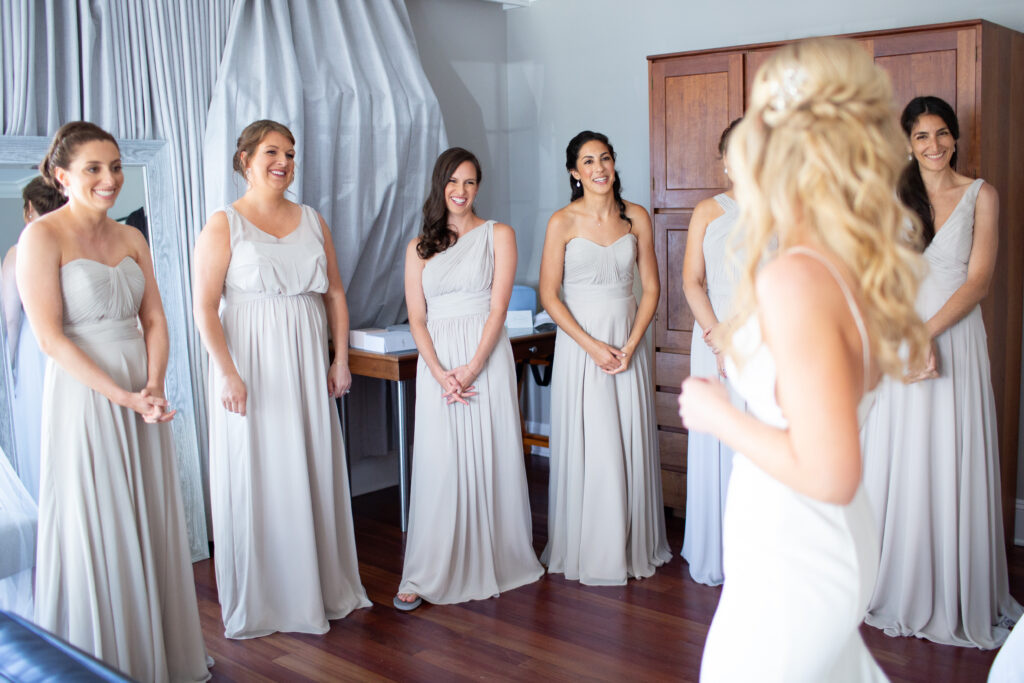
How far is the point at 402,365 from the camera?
13.9ft

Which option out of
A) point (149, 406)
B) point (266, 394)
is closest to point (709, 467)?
point (266, 394)

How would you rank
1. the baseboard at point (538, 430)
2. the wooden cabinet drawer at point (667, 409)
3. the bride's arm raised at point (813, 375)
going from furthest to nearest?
the baseboard at point (538, 430) → the wooden cabinet drawer at point (667, 409) → the bride's arm raised at point (813, 375)

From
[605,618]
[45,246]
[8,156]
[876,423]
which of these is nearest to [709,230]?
[876,423]

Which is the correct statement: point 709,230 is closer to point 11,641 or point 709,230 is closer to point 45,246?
point 45,246

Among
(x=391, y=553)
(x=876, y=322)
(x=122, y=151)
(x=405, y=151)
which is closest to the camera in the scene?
(x=876, y=322)

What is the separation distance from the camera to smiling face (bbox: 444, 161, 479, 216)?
11.8 ft

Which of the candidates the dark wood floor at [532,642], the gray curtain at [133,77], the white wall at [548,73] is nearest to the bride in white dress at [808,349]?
the dark wood floor at [532,642]

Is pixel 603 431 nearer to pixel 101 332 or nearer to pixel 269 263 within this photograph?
pixel 269 263

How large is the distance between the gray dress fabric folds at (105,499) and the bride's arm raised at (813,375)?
197 centimetres

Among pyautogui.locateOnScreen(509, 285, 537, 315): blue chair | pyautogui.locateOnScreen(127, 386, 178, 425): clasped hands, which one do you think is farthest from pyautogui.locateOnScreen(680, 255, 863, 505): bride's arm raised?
pyautogui.locateOnScreen(509, 285, 537, 315): blue chair

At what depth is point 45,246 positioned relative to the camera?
2.63 metres

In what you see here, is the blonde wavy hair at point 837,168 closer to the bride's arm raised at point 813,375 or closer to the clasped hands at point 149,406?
the bride's arm raised at point 813,375

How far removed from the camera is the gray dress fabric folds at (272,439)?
3.30m

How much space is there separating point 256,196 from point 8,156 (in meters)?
0.94
